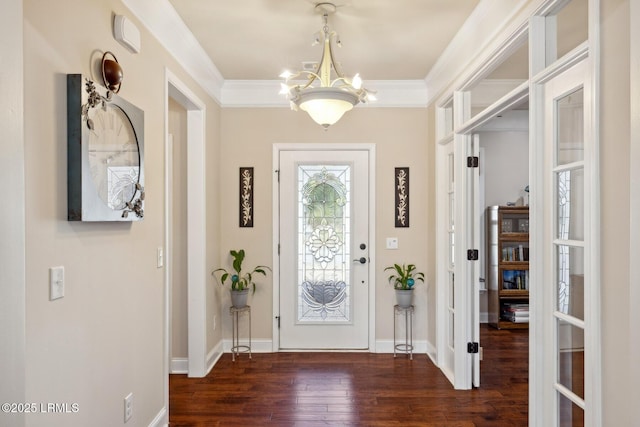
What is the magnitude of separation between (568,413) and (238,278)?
9.42 feet

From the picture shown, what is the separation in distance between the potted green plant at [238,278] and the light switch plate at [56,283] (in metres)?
2.31

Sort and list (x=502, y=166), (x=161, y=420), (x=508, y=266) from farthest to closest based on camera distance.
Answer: (x=502, y=166) < (x=508, y=266) < (x=161, y=420)

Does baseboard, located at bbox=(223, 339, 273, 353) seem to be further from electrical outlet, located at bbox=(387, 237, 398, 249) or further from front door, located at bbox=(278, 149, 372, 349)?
electrical outlet, located at bbox=(387, 237, 398, 249)

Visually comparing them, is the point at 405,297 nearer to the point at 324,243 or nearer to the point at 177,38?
the point at 324,243

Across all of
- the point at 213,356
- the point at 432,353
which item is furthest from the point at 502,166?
the point at 213,356

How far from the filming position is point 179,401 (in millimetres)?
3104

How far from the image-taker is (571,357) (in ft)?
6.08

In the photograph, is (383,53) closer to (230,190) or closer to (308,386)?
(230,190)

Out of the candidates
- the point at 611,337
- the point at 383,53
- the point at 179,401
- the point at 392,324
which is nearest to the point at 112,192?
the point at 179,401

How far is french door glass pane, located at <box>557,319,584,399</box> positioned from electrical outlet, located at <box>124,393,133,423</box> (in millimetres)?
2147

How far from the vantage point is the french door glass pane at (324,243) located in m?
4.24

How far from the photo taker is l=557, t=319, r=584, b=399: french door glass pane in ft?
5.82

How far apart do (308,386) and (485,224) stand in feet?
10.7

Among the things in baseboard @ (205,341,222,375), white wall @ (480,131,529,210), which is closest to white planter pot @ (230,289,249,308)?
baseboard @ (205,341,222,375)
